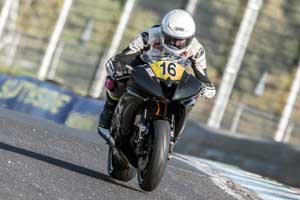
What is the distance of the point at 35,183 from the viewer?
7.87m

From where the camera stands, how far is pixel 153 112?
8.37 m

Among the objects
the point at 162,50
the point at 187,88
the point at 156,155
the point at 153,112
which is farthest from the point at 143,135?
the point at 162,50

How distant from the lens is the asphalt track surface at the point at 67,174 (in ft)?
25.7

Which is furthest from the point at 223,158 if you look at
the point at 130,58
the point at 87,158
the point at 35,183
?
the point at 35,183

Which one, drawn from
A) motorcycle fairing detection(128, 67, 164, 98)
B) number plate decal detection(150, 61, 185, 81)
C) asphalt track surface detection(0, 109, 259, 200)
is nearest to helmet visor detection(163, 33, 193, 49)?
number plate decal detection(150, 61, 185, 81)

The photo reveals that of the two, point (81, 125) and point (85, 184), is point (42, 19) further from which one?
point (85, 184)

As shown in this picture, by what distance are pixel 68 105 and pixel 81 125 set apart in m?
0.41

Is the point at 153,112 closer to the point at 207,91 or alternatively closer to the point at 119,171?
the point at 207,91

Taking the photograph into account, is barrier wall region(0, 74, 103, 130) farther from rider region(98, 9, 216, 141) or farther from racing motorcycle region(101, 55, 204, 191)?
racing motorcycle region(101, 55, 204, 191)

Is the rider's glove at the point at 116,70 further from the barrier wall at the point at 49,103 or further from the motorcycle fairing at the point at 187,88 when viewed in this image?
the barrier wall at the point at 49,103

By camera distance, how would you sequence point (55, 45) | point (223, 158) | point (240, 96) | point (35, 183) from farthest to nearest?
1. point (55, 45)
2. point (240, 96)
3. point (223, 158)
4. point (35, 183)

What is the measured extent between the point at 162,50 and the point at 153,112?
654 millimetres

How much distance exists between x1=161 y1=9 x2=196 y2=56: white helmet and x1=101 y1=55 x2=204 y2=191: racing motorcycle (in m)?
0.10

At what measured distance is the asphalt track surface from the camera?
7828 millimetres
